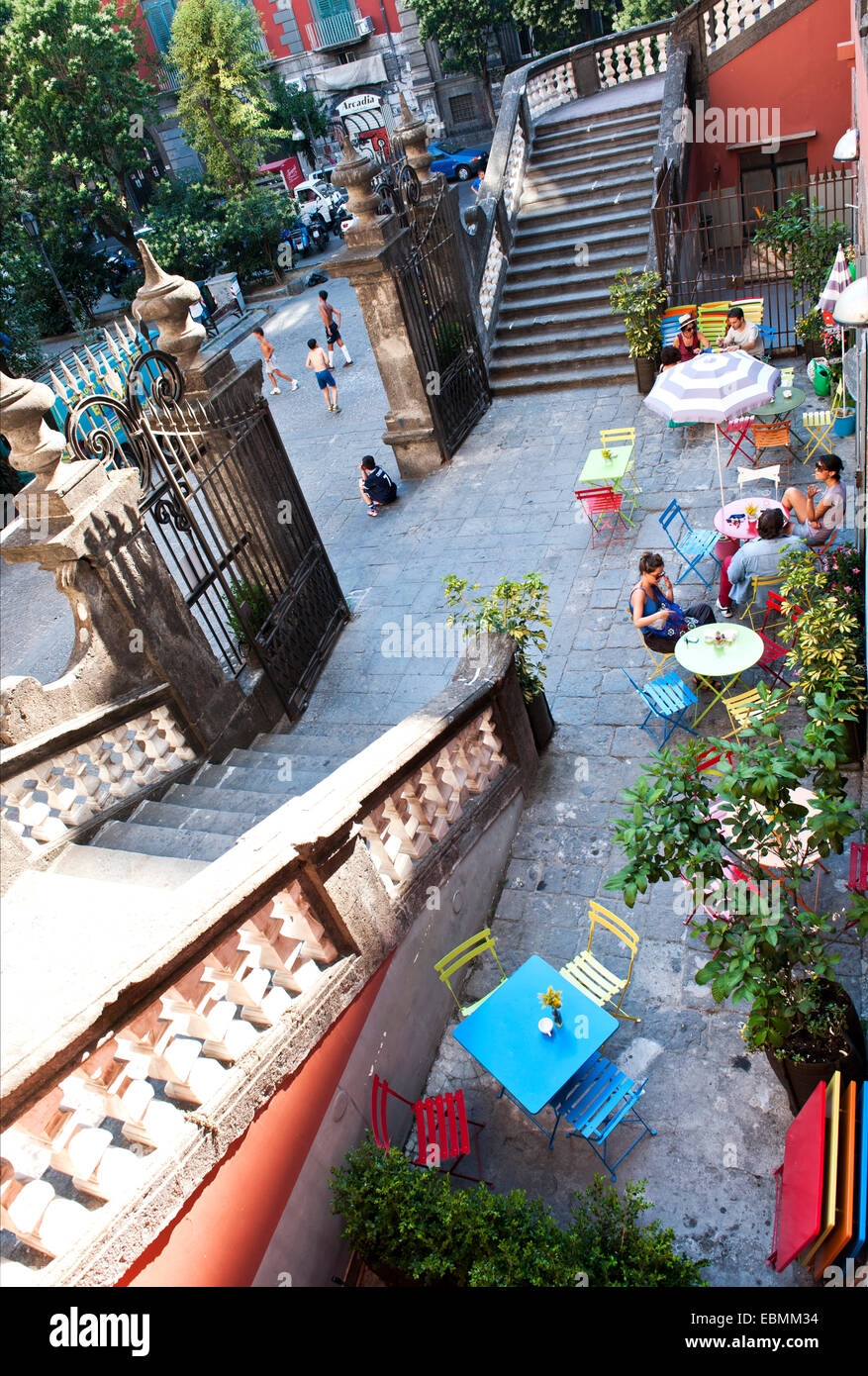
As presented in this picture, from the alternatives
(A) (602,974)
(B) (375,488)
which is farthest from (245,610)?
(A) (602,974)

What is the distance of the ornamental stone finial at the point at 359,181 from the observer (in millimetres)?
10414

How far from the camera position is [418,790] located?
580cm

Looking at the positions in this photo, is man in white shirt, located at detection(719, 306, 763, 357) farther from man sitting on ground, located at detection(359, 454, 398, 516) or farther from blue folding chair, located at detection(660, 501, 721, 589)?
man sitting on ground, located at detection(359, 454, 398, 516)

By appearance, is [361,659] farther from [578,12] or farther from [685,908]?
[578,12]

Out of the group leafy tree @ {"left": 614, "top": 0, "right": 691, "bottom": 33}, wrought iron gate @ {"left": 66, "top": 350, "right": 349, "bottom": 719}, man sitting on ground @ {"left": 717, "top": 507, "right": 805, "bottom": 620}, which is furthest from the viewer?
leafy tree @ {"left": 614, "top": 0, "right": 691, "bottom": 33}

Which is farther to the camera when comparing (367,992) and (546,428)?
(546,428)

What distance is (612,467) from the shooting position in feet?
32.2

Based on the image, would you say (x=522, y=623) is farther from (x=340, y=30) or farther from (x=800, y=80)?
(x=340, y=30)

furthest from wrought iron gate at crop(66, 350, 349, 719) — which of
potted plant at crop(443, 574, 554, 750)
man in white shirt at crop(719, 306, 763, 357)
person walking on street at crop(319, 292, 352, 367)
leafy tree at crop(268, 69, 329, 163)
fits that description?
leafy tree at crop(268, 69, 329, 163)

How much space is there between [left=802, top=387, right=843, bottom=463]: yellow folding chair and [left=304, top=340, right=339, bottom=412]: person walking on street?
761 centimetres

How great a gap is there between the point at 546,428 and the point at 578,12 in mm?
21194

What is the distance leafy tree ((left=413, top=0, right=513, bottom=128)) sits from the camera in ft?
89.7
